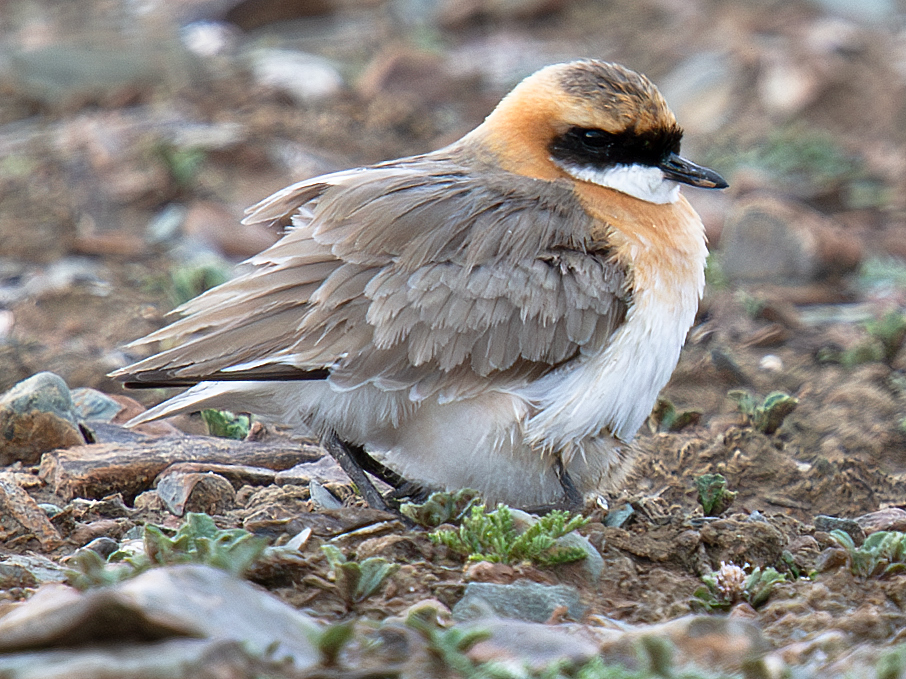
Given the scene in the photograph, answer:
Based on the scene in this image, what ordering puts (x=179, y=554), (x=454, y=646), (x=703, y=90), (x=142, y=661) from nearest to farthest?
(x=142, y=661) < (x=454, y=646) < (x=179, y=554) < (x=703, y=90)

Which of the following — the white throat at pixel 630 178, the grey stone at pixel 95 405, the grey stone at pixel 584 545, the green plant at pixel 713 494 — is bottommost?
the grey stone at pixel 95 405

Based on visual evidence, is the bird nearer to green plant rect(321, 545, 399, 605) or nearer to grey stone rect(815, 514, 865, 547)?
grey stone rect(815, 514, 865, 547)

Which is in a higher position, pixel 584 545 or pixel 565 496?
pixel 584 545

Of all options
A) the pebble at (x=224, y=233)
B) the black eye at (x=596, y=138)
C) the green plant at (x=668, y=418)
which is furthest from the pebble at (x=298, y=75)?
the black eye at (x=596, y=138)

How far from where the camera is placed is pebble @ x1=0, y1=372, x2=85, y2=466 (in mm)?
4883

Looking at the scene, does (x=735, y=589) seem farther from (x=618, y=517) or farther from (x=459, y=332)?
(x=459, y=332)

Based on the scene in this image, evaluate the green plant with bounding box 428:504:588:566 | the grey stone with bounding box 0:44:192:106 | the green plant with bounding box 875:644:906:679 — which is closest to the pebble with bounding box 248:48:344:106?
the grey stone with bounding box 0:44:192:106

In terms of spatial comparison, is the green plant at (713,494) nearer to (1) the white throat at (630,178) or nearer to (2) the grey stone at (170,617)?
(1) the white throat at (630,178)

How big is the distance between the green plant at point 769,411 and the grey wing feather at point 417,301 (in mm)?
1463

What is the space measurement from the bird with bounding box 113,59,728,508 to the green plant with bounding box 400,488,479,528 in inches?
10.0

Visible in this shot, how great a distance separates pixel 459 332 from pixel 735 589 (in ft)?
4.04

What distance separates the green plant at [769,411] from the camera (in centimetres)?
541

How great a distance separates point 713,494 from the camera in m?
4.43

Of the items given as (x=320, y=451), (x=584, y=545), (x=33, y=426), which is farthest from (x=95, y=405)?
(x=584, y=545)
